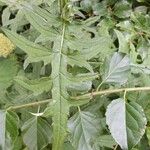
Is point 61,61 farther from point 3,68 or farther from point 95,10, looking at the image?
point 95,10

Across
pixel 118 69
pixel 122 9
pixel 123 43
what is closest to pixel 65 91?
pixel 118 69

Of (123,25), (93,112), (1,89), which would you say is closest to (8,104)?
(1,89)

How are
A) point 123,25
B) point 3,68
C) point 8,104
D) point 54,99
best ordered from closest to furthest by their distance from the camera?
1. point 54,99
2. point 8,104
3. point 3,68
4. point 123,25

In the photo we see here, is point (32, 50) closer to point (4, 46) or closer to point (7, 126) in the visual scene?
point (7, 126)

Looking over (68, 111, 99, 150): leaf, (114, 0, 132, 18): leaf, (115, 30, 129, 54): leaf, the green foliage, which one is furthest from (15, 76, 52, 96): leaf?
(114, 0, 132, 18): leaf

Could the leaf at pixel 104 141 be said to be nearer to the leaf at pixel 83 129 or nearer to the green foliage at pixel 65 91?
the green foliage at pixel 65 91

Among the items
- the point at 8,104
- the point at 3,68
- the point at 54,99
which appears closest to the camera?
the point at 54,99

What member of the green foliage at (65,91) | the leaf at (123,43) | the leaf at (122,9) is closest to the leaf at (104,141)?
the green foliage at (65,91)
